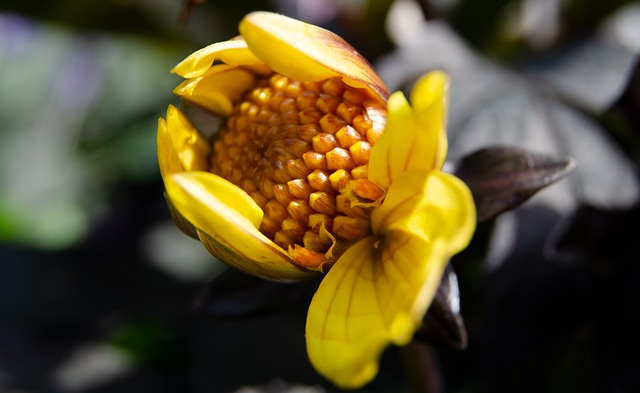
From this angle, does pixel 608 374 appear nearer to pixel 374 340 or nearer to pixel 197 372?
pixel 374 340

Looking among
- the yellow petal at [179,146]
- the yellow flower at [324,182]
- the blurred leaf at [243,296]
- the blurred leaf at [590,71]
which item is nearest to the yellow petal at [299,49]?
the yellow flower at [324,182]

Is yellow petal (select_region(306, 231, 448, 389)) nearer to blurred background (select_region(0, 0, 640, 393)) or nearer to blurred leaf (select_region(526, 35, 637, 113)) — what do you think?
blurred background (select_region(0, 0, 640, 393))

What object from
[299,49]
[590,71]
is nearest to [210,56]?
[299,49]

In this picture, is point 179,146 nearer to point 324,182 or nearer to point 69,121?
point 324,182

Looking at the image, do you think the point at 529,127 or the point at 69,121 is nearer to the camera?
the point at 529,127

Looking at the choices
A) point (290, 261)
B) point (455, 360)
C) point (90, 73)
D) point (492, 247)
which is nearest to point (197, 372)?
point (455, 360)

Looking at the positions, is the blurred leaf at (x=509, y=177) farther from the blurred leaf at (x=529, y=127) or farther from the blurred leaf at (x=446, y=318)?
the blurred leaf at (x=529, y=127)
